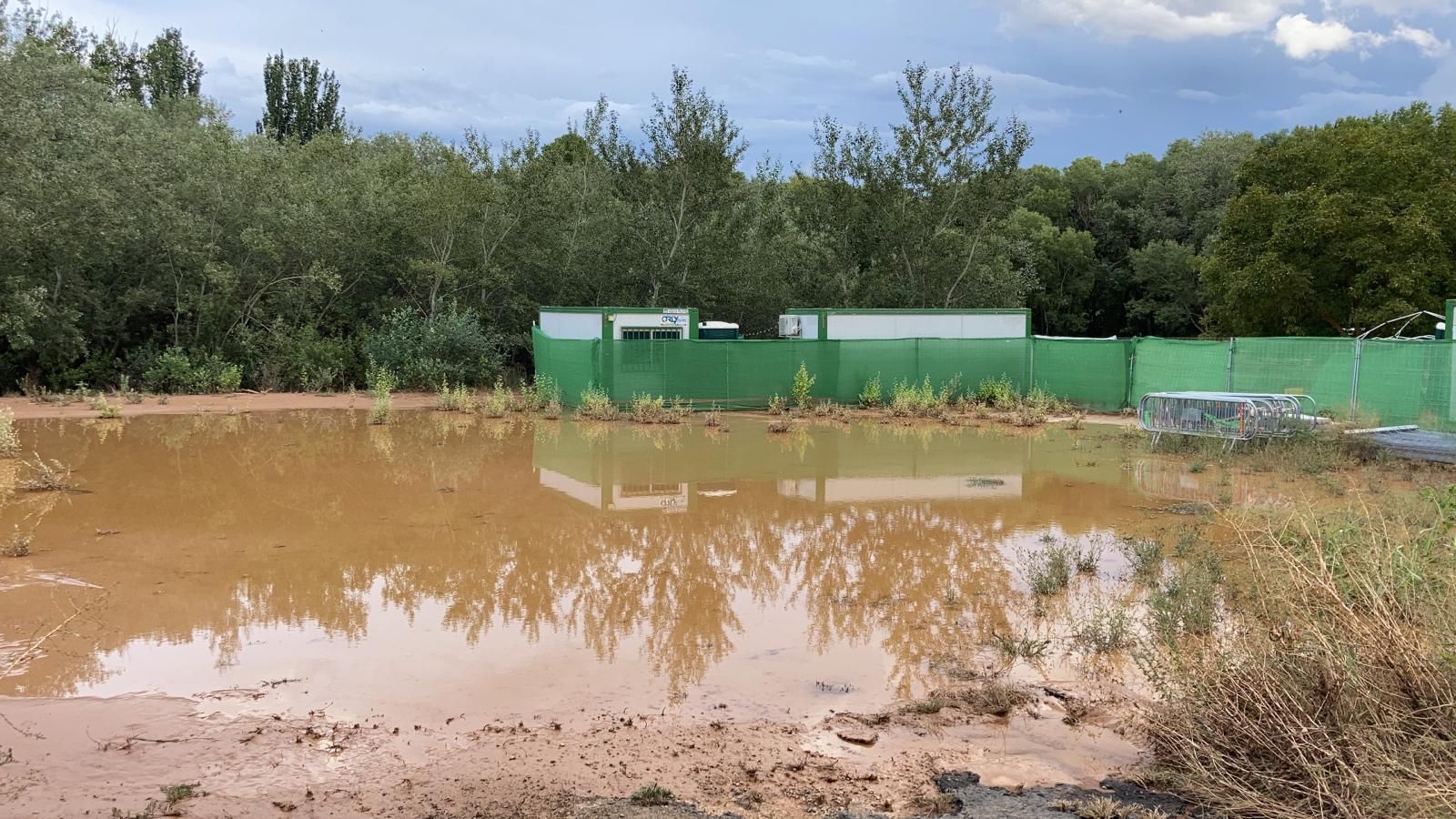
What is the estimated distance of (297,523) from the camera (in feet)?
35.8

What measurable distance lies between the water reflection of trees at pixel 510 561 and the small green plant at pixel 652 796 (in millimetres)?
1567

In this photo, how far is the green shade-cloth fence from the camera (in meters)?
17.9

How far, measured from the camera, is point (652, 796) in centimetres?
464

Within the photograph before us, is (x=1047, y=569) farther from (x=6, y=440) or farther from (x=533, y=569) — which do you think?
(x=6, y=440)

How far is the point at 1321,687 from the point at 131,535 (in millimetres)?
10372

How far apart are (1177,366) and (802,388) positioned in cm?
820

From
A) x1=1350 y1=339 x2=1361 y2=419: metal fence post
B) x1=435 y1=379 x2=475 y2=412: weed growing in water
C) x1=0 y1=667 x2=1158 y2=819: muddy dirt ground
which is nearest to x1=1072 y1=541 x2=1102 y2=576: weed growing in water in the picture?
x1=0 y1=667 x2=1158 y2=819: muddy dirt ground

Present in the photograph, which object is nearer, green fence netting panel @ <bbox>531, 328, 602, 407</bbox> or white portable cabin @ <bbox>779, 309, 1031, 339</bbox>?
green fence netting panel @ <bbox>531, 328, 602, 407</bbox>

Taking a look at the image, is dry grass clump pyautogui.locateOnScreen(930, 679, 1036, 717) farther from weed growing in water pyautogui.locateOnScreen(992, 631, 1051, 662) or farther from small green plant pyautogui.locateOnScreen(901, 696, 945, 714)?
weed growing in water pyautogui.locateOnScreen(992, 631, 1051, 662)

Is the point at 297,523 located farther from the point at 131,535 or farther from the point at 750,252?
the point at 750,252

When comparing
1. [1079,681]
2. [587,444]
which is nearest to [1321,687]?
[1079,681]

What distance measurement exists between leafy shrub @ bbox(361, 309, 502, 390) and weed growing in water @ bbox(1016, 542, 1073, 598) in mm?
19803

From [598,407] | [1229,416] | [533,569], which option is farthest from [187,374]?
[1229,416]

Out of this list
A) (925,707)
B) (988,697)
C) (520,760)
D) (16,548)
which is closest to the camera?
(520,760)
